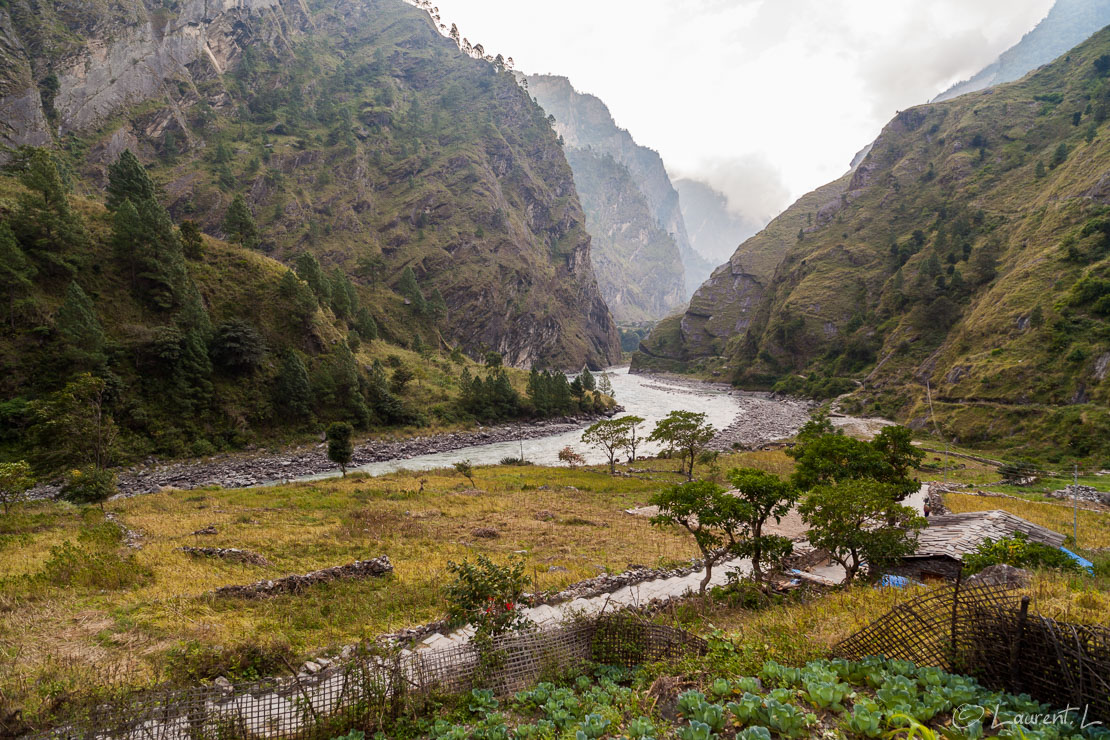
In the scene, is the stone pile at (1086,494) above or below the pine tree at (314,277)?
below

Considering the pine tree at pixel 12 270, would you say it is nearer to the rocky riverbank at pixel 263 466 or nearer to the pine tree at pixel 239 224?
the rocky riverbank at pixel 263 466

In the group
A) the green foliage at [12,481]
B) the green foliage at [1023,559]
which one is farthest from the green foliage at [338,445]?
the green foliage at [1023,559]

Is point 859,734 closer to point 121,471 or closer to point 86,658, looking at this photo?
point 86,658

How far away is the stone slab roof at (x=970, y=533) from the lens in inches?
554

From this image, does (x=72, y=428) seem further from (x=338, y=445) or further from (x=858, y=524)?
(x=858, y=524)

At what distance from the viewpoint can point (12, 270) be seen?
39.9m

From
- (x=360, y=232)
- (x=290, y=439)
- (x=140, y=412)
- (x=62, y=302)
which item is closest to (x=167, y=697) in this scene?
(x=140, y=412)

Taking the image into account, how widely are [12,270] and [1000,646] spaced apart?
65635 millimetres

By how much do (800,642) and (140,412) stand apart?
56.7 meters

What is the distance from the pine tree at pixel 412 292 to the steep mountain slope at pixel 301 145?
208 cm

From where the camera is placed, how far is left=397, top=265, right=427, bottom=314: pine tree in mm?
109812

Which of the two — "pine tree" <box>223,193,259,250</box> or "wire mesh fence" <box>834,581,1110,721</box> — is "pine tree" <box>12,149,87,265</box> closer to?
"pine tree" <box>223,193,259,250</box>

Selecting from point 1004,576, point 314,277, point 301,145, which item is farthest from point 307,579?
point 301,145

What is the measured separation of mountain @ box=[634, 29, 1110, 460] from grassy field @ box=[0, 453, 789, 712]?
163 feet
